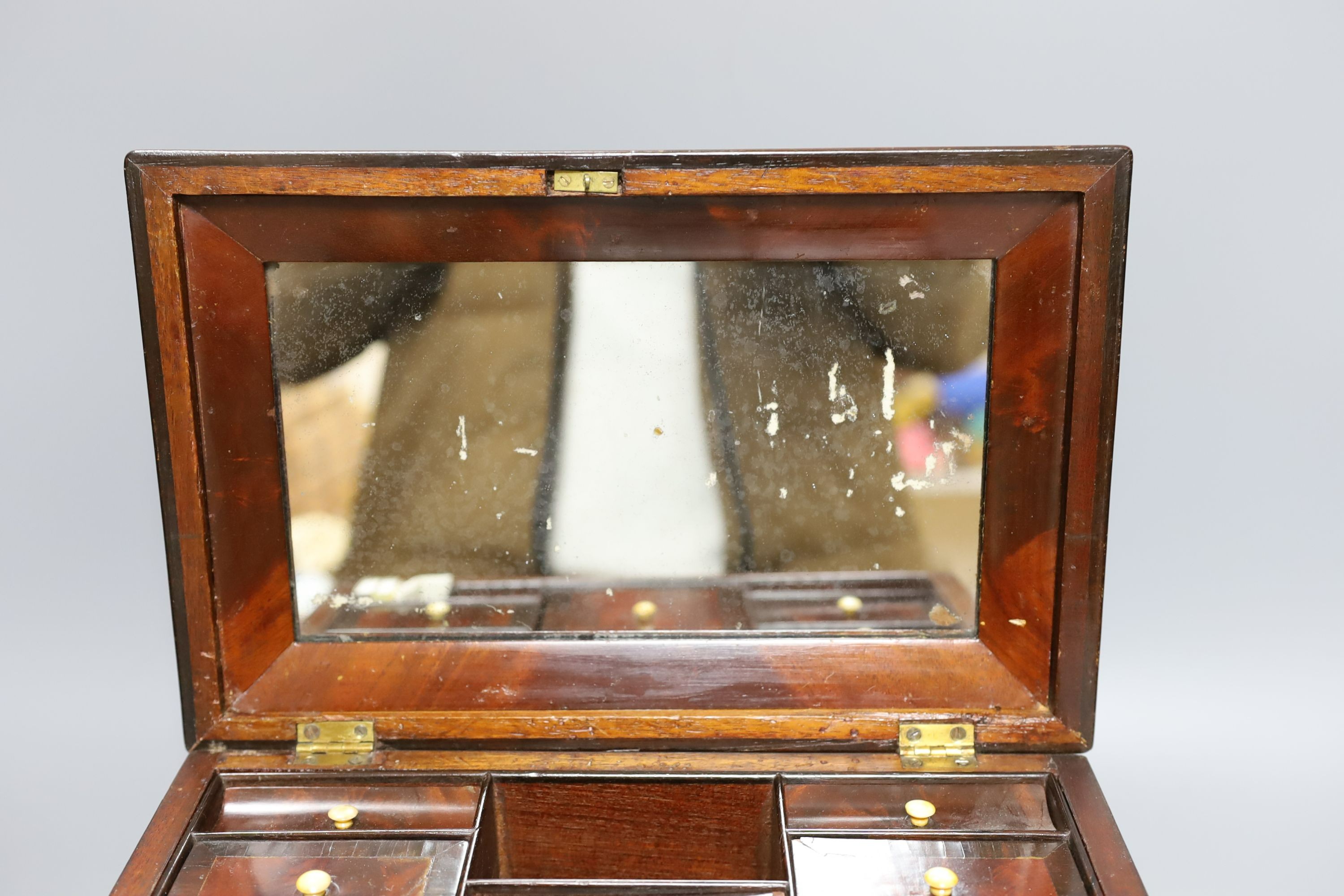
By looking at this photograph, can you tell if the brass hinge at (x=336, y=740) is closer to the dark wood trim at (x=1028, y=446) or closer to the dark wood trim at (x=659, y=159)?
the dark wood trim at (x=659, y=159)

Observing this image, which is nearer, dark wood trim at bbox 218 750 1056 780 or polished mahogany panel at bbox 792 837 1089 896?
polished mahogany panel at bbox 792 837 1089 896

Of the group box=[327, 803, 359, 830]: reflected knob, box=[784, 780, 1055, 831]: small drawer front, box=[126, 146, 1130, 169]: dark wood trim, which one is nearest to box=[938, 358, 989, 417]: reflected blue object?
box=[126, 146, 1130, 169]: dark wood trim

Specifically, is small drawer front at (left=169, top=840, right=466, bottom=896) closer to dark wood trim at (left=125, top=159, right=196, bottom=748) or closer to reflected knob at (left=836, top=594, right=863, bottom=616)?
dark wood trim at (left=125, top=159, right=196, bottom=748)

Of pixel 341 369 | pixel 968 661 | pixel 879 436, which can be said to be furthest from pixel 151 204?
pixel 968 661

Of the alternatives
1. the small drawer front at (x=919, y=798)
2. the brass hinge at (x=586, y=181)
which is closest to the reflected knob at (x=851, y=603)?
the small drawer front at (x=919, y=798)

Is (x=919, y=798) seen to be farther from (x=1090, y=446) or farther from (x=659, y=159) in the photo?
(x=659, y=159)

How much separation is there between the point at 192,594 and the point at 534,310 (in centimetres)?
71

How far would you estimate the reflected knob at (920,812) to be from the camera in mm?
1860

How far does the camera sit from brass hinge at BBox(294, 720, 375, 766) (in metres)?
1.95

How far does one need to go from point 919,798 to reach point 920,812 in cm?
5

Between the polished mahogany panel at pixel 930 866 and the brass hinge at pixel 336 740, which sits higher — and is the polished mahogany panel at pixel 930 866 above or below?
below

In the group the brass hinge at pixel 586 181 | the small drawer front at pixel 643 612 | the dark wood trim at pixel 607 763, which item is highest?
the brass hinge at pixel 586 181

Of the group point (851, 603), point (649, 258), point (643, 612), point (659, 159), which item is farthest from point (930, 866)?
point (659, 159)

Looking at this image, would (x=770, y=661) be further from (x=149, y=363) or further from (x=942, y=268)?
(x=149, y=363)
